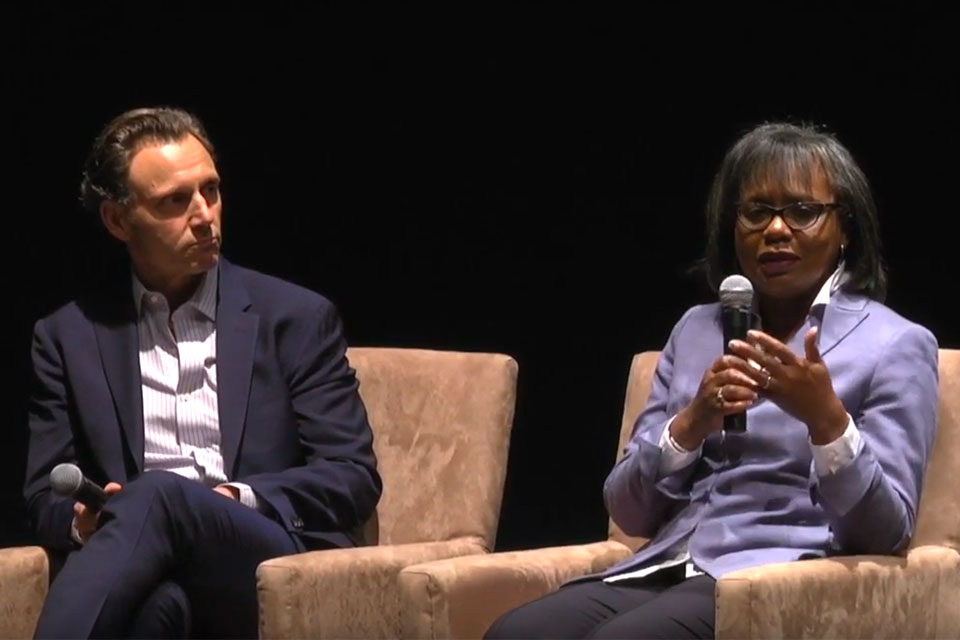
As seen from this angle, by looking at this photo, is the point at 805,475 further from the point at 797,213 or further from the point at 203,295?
the point at 203,295

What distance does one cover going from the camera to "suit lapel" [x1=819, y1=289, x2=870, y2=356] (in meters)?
3.15

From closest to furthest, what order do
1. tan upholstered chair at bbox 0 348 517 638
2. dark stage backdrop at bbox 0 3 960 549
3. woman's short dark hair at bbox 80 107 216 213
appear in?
tan upholstered chair at bbox 0 348 517 638
woman's short dark hair at bbox 80 107 216 213
dark stage backdrop at bbox 0 3 960 549

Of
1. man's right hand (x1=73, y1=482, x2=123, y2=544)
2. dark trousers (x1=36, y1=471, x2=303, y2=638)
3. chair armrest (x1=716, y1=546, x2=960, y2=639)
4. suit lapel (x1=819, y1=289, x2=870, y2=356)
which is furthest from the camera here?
man's right hand (x1=73, y1=482, x2=123, y2=544)

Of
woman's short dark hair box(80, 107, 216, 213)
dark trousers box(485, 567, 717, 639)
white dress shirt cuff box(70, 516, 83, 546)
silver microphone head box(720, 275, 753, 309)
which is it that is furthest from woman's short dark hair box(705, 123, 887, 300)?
white dress shirt cuff box(70, 516, 83, 546)

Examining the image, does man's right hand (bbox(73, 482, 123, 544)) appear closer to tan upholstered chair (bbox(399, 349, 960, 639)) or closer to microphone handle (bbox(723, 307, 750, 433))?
tan upholstered chair (bbox(399, 349, 960, 639))

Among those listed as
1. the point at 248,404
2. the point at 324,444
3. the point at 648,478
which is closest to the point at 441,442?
the point at 324,444

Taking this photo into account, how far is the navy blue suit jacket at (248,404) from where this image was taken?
3.52 metres

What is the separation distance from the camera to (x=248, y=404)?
358 cm

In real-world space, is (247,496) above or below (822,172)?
below

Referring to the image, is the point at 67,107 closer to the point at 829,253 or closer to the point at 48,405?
the point at 48,405

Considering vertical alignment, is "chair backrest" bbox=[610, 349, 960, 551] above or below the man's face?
below

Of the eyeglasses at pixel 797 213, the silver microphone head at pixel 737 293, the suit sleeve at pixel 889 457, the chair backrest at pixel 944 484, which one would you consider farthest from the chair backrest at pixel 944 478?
the silver microphone head at pixel 737 293

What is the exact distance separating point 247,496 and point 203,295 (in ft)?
1.48

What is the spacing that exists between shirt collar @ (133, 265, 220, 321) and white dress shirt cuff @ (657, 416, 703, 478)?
98cm
